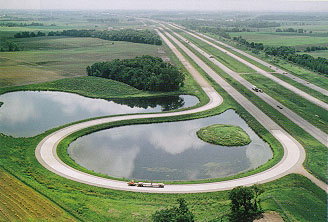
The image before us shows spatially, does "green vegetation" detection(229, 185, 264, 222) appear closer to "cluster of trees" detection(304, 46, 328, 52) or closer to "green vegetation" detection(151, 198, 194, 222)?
"green vegetation" detection(151, 198, 194, 222)

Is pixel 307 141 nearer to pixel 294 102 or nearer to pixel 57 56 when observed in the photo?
pixel 294 102

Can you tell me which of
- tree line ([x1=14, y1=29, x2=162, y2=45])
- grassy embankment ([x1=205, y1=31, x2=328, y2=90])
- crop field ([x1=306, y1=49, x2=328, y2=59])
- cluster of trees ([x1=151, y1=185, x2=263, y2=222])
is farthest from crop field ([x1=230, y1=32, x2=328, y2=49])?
cluster of trees ([x1=151, y1=185, x2=263, y2=222])

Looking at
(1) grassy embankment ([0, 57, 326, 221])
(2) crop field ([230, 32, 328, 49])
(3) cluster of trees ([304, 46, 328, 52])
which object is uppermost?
(2) crop field ([230, 32, 328, 49])

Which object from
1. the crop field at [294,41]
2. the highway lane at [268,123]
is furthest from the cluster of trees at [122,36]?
the highway lane at [268,123]

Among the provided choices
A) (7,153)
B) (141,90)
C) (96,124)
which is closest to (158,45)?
(141,90)

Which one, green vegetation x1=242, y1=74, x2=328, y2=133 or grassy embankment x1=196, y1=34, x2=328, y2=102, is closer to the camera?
green vegetation x1=242, y1=74, x2=328, y2=133

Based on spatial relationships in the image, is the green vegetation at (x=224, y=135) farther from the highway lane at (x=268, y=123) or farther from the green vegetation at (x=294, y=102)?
the green vegetation at (x=294, y=102)
